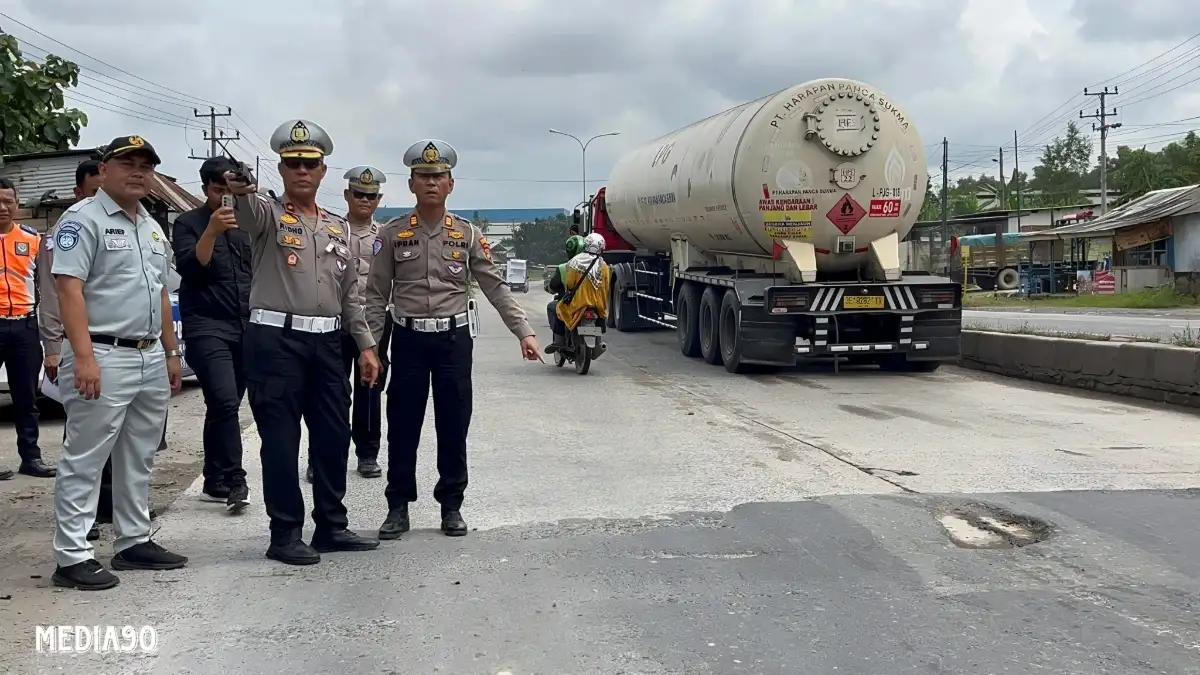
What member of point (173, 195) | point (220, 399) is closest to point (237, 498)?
point (220, 399)

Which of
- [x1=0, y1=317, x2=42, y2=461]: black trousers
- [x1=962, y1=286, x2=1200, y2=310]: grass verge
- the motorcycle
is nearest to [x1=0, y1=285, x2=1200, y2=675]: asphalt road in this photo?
[x1=0, y1=317, x2=42, y2=461]: black trousers

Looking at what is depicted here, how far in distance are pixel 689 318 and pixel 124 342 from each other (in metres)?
12.3

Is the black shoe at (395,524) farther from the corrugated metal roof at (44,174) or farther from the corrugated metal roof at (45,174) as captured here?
the corrugated metal roof at (44,174)

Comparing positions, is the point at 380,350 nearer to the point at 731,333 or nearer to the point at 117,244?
the point at 117,244

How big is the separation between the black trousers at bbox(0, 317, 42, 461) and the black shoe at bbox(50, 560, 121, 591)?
310cm

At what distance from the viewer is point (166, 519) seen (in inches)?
245

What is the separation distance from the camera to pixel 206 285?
637cm

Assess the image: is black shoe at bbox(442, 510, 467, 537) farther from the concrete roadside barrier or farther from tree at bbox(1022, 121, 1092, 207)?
tree at bbox(1022, 121, 1092, 207)

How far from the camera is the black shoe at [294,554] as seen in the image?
5312mm

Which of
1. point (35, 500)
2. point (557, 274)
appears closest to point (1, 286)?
point (35, 500)

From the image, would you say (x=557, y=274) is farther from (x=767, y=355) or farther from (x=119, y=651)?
(x=119, y=651)

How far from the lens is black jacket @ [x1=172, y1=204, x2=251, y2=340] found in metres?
6.33

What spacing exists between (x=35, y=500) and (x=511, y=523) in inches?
117

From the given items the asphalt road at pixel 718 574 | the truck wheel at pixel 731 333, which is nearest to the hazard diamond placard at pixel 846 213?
the truck wheel at pixel 731 333
